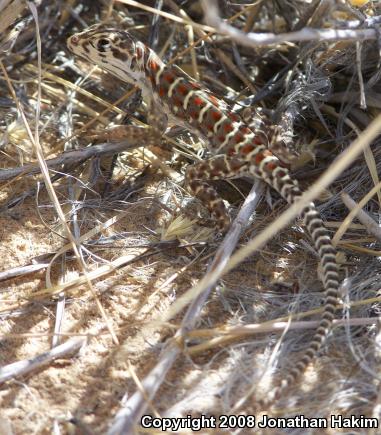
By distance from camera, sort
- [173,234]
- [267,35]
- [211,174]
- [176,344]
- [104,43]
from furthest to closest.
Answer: [104,43]
[211,174]
[173,234]
[176,344]
[267,35]

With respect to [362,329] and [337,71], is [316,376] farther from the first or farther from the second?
[337,71]

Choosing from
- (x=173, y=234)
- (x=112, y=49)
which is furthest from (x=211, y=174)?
(x=112, y=49)

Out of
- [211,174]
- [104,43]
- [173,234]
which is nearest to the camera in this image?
[173,234]

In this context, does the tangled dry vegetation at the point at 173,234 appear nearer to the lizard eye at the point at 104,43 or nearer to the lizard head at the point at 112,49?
the lizard head at the point at 112,49

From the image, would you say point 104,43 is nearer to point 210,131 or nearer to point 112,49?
point 112,49

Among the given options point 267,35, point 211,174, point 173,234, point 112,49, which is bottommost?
point 173,234

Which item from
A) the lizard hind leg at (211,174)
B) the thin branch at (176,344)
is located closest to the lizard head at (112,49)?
the lizard hind leg at (211,174)

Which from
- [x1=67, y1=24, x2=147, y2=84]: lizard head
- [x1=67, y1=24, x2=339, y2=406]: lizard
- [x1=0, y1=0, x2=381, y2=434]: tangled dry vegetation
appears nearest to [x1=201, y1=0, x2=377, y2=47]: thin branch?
[x1=0, y1=0, x2=381, y2=434]: tangled dry vegetation
